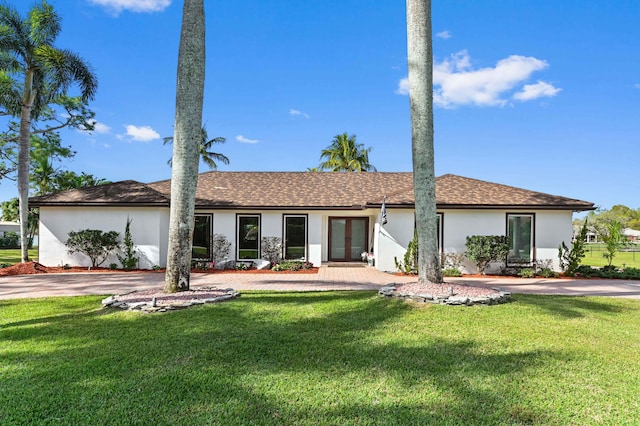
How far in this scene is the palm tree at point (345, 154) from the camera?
36656 millimetres

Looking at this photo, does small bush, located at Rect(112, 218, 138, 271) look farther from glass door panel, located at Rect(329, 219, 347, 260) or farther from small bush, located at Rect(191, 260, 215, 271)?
glass door panel, located at Rect(329, 219, 347, 260)

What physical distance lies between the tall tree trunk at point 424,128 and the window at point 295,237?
829 centimetres

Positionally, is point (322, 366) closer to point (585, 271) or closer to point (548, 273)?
point (548, 273)

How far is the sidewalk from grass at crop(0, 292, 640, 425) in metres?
2.82

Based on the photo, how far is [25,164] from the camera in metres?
15.6

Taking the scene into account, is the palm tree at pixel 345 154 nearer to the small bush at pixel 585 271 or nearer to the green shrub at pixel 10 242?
the small bush at pixel 585 271

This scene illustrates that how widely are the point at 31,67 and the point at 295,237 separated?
561 inches

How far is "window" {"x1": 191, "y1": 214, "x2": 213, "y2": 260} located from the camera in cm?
1560

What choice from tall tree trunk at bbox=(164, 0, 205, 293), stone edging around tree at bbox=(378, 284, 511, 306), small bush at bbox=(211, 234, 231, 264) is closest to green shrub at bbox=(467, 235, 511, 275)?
stone edging around tree at bbox=(378, 284, 511, 306)

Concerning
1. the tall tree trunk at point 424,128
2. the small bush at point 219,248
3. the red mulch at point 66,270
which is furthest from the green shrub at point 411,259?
the small bush at point 219,248

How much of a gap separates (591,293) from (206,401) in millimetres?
11065

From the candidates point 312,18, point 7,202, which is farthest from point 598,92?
point 7,202

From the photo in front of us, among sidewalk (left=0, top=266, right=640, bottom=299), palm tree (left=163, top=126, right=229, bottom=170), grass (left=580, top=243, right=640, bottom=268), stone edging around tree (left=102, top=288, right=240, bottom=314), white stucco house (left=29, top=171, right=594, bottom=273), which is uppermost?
palm tree (left=163, top=126, right=229, bottom=170)

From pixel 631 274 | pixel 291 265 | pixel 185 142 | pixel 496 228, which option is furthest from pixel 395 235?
pixel 185 142
